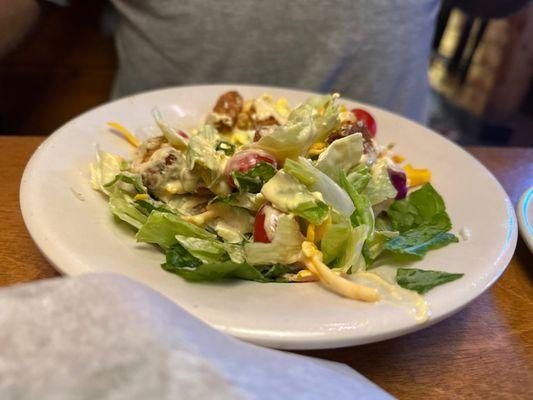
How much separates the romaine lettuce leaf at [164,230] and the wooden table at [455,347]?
0.52ft

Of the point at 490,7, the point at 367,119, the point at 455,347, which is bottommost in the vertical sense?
the point at 455,347

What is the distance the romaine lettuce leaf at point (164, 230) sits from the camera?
0.79 m

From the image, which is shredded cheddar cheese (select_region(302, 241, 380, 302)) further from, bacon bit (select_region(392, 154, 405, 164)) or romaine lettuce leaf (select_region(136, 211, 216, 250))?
bacon bit (select_region(392, 154, 405, 164))

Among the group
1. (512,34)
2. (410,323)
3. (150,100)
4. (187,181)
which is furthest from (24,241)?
(512,34)

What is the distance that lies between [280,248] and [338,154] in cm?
22

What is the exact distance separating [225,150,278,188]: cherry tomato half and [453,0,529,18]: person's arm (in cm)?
147

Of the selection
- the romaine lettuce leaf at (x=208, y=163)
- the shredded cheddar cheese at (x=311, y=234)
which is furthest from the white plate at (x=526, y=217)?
the romaine lettuce leaf at (x=208, y=163)

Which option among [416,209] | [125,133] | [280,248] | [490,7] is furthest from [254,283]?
[490,7]

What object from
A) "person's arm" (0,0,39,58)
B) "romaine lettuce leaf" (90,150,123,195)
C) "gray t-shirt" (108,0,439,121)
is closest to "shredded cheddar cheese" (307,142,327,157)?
"romaine lettuce leaf" (90,150,123,195)

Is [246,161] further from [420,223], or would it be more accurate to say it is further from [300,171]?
[420,223]

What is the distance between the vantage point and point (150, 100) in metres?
1.22

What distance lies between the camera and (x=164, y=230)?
801mm

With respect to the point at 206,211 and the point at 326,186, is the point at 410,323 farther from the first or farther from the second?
the point at 206,211

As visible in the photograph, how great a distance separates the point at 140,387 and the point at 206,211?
1.52 ft
